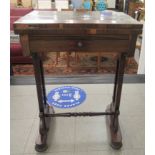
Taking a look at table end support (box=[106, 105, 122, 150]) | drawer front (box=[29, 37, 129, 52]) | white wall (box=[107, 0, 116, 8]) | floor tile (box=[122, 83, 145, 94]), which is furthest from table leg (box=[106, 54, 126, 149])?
white wall (box=[107, 0, 116, 8])

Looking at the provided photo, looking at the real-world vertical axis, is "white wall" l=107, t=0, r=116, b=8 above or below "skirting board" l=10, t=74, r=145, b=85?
above

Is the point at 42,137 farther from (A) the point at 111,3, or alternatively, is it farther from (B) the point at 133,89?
(A) the point at 111,3

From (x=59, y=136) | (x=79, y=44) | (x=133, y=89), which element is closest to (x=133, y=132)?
(x=59, y=136)

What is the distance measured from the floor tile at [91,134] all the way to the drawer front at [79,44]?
64 centimetres

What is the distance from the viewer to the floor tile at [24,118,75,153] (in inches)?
50.6

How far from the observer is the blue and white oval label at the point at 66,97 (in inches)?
68.1

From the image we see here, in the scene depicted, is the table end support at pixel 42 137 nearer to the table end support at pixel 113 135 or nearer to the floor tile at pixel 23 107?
the floor tile at pixel 23 107

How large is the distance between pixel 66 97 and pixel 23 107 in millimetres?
378

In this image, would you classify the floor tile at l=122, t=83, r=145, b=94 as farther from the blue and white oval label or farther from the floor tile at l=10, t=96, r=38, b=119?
the floor tile at l=10, t=96, r=38, b=119

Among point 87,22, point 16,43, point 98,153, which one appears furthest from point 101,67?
point 87,22

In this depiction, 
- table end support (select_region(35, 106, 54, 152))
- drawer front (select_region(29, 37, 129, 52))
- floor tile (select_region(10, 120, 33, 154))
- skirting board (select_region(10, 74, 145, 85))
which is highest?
drawer front (select_region(29, 37, 129, 52))

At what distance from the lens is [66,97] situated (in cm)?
179
